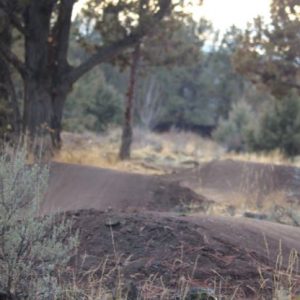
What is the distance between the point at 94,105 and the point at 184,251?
1377 inches

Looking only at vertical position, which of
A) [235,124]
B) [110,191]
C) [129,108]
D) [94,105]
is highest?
[129,108]

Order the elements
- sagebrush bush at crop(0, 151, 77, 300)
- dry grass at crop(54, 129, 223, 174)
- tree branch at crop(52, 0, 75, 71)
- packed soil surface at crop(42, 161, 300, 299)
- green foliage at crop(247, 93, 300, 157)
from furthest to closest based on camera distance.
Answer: green foliage at crop(247, 93, 300, 157) → dry grass at crop(54, 129, 223, 174) → tree branch at crop(52, 0, 75, 71) → packed soil surface at crop(42, 161, 300, 299) → sagebrush bush at crop(0, 151, 77, 300)

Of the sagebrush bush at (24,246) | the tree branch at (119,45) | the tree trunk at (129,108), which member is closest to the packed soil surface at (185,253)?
the sagebrush bush at (24,246)

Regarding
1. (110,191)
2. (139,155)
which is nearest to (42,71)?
(110,191)

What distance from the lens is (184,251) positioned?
5.95m

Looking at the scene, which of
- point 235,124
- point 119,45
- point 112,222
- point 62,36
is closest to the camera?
point 112,222

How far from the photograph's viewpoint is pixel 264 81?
21.4 meters

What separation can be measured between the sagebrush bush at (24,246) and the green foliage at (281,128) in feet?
80.2

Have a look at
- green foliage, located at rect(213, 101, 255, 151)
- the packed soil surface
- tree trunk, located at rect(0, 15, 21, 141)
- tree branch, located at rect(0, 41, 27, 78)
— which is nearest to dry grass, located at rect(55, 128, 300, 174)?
tree trunk, located at rect(0, 15, 21, 141)

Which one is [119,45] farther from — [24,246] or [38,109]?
[24,246]

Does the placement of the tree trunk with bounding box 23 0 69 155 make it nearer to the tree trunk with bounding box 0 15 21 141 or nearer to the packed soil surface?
the tree trunk with bounding box 0 15 21 141

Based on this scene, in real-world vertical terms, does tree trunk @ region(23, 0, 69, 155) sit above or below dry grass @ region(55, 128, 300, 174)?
above

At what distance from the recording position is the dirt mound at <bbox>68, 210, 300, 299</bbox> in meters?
5.43

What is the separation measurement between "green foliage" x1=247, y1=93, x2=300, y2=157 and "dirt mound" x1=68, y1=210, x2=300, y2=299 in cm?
2263
